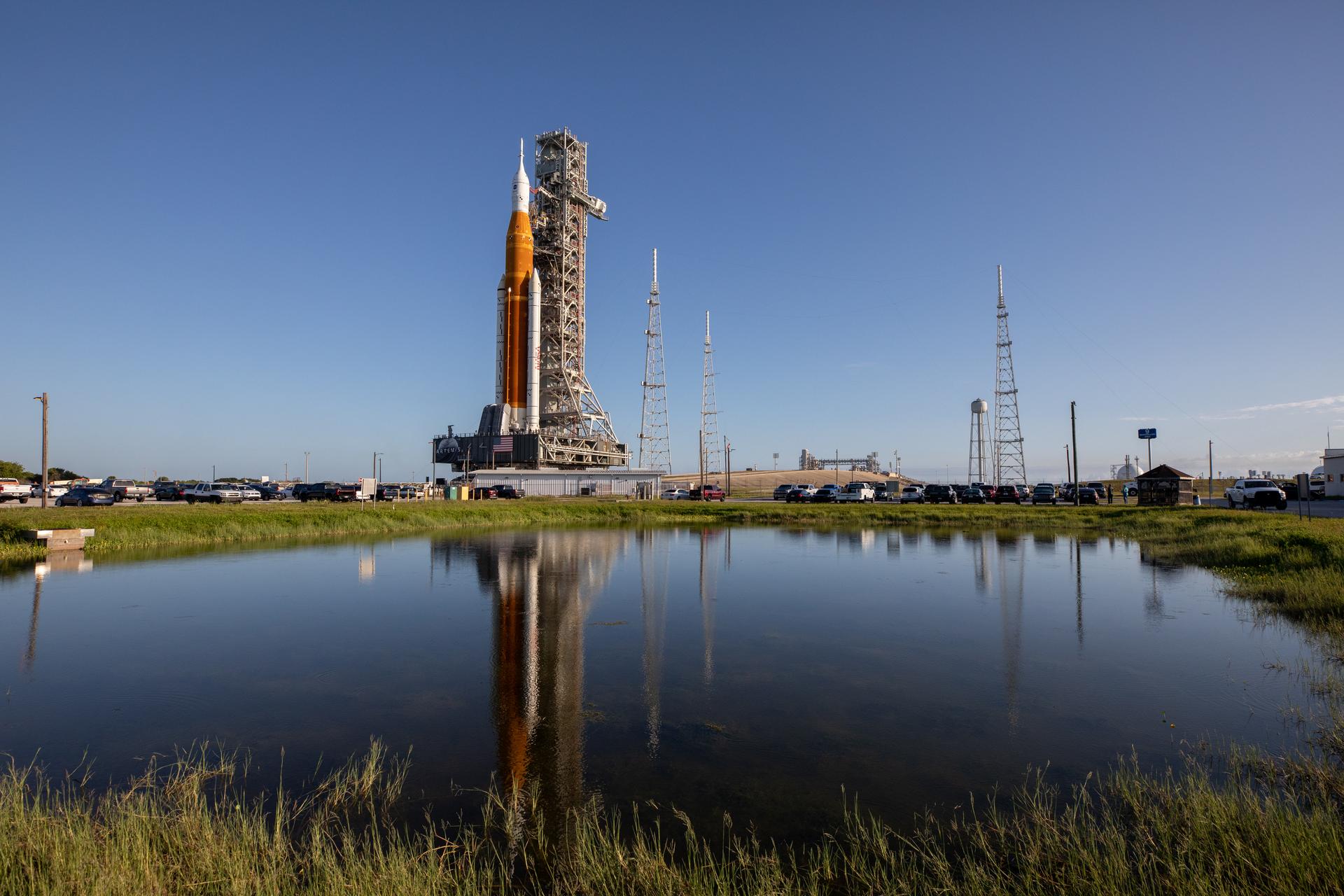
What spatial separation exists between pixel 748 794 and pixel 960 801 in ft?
7.18

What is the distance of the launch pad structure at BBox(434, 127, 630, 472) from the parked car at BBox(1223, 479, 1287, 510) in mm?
60626

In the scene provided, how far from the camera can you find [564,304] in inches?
3039

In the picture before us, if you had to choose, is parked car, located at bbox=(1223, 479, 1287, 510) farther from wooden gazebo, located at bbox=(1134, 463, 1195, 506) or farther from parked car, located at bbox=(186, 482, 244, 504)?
parked car, located at bbox=(186, 482, 244, 504)

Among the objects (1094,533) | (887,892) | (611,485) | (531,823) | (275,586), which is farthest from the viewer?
(611,485)

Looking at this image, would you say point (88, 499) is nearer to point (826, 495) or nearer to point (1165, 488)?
point (826, 495)

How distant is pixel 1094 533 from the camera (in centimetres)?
3816

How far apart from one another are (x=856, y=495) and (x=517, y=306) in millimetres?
43768

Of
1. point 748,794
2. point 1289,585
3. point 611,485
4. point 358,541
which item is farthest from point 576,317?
point 748,794

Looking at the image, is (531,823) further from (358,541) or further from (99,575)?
Answer: (358,541)

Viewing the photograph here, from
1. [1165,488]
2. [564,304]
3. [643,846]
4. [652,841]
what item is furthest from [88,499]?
[1165,488]

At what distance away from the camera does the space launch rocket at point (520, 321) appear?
7331cm

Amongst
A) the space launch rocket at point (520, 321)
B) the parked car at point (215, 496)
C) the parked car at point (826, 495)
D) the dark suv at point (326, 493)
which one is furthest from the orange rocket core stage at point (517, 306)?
the parked car at point (826, 495)

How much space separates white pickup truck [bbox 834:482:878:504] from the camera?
68412 mm

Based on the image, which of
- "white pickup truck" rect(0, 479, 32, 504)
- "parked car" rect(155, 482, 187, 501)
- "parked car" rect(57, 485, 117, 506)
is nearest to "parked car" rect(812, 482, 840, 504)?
"parked car" rect(155, 482, 187, 501)
